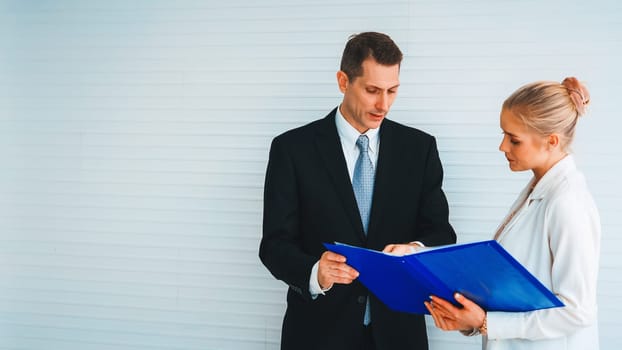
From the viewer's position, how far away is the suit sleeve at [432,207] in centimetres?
241

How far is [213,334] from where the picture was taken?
10.5 ft

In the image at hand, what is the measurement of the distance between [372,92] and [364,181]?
33 cm

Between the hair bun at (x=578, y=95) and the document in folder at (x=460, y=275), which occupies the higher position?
the hair bun at (x=578, y=95)

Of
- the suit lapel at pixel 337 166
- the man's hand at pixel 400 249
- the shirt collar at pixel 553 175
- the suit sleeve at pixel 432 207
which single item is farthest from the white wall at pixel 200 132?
the shirt collar at pixel 553 175

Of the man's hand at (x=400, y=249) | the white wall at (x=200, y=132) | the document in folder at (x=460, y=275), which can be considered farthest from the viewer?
the white wall at (x=200, y=132)

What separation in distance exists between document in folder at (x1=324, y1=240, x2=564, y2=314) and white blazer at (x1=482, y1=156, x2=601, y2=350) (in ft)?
0.19

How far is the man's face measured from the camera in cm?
228

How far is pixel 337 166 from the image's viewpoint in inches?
93.2

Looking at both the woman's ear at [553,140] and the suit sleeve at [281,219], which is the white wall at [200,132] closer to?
the suit sleeve at [281,219]

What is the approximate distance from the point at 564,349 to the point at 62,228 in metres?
2.54

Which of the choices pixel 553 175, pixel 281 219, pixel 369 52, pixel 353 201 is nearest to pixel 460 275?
pixel 553 175

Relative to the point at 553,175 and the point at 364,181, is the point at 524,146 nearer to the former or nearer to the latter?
the point at 553,175

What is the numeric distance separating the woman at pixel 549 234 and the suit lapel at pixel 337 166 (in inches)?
21.7

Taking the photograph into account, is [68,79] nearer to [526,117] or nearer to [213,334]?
[213,334]
